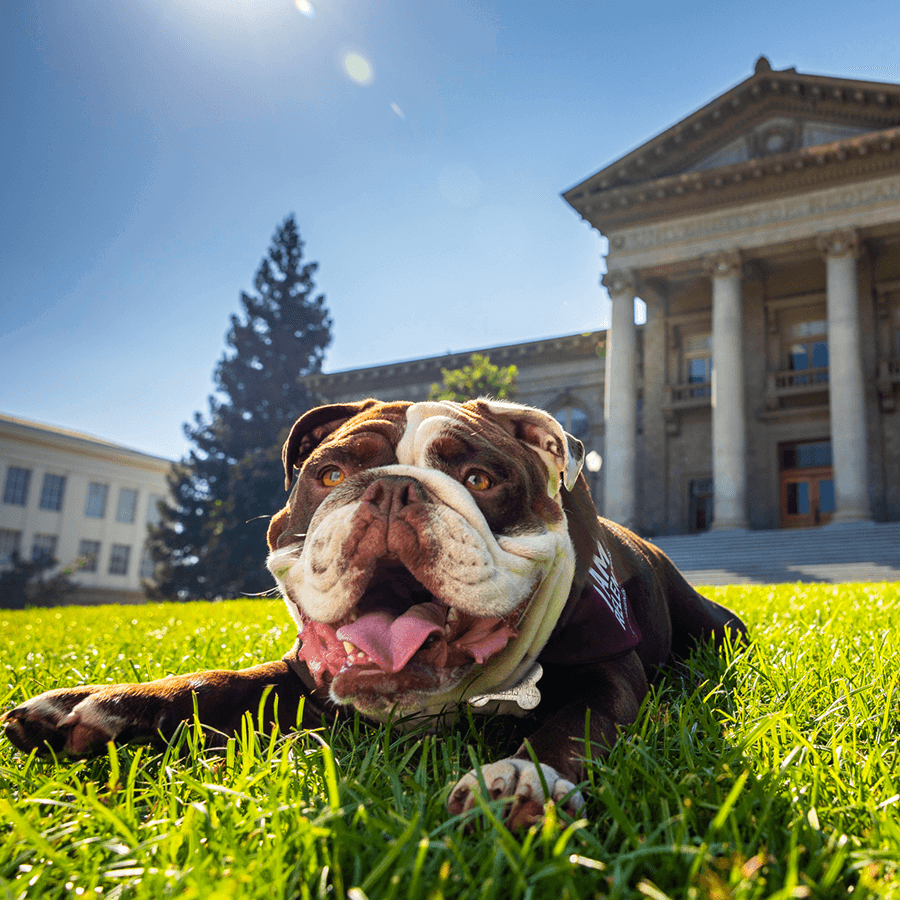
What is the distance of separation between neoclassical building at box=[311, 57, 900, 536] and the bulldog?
21623 mm

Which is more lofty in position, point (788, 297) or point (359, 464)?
point (788, 297)

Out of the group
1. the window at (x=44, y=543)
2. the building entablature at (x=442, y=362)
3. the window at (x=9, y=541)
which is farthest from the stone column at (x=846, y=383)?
the window at (x=9, y=541)

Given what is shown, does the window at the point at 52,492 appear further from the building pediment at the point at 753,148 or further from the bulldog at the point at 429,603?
the bulldog at the point at 429,603

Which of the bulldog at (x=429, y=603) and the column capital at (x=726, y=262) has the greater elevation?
the column capital at (x=726, y=262)

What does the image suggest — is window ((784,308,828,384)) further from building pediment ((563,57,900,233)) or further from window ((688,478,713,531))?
building pediment ((563,57,900,233))

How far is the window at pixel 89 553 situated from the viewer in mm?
52656

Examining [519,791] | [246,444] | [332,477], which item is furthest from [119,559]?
[519,791]

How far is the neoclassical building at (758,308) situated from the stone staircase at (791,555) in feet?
4.64

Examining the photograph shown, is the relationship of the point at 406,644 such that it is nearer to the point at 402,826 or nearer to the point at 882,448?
the point at 402,826

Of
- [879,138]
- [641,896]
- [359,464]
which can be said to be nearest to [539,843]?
[641,896]

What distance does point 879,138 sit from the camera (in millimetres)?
22219

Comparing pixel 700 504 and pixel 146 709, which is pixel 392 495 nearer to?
pixel 146 709

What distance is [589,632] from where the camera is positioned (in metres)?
2.28

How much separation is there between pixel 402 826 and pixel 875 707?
171cm
